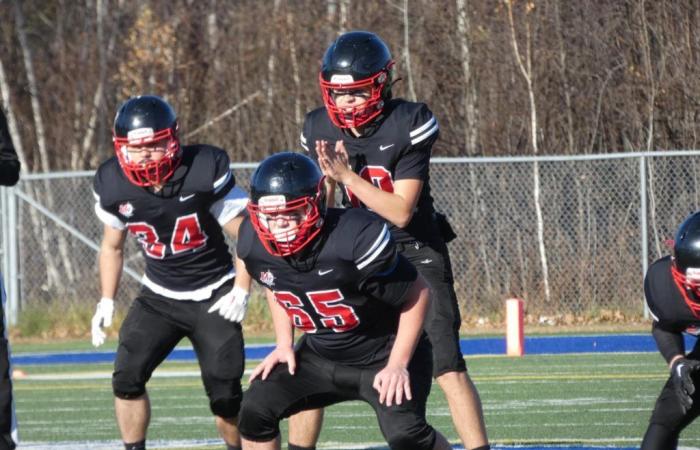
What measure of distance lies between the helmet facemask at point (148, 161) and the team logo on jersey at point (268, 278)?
1.30 metres

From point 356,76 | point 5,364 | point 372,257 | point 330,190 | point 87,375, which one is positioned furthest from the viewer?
point 87,375

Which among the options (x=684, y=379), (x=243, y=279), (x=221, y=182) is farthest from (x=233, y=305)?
(x=684, y=379)

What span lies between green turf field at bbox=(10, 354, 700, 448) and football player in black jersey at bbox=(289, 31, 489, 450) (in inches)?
61.2

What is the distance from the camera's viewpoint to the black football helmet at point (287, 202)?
5113 mm

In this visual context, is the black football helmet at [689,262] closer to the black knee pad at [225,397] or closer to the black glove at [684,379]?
the black glove at [684,379]

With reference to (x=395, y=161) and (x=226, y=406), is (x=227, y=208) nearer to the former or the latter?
(x=226, y=406)

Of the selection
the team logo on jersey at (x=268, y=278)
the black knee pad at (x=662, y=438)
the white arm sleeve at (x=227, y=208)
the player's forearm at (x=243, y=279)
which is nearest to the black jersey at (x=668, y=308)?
the black knee pad at (x=662, y=438)

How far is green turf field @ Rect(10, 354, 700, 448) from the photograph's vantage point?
25.6 feet

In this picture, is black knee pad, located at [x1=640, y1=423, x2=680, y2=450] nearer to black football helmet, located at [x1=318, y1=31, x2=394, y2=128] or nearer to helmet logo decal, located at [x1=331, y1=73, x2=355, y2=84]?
black football helmet, located at [x1=318, y1=31, x2=394, y2=128]

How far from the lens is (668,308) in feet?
18.3

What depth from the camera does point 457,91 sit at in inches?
682

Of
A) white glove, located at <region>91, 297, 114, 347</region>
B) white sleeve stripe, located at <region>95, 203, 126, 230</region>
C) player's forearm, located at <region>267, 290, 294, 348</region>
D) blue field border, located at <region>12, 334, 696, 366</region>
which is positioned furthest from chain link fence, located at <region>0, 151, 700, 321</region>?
player's forearm, located at <region>267, 290, 294, 348</region>

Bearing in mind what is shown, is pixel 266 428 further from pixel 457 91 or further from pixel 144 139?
pixel 457 91

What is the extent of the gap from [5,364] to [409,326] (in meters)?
1.94
